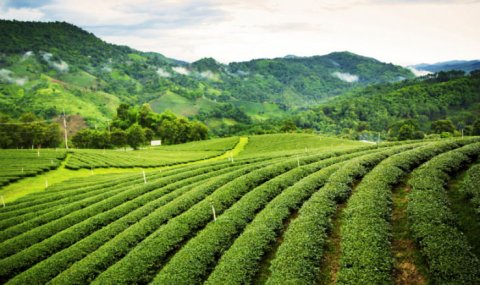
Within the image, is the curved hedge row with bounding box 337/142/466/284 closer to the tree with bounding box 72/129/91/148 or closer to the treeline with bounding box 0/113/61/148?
the tree with bounding box 72/129/91/148

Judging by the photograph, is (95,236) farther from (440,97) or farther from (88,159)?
(440,97)

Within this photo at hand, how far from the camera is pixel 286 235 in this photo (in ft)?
52.3

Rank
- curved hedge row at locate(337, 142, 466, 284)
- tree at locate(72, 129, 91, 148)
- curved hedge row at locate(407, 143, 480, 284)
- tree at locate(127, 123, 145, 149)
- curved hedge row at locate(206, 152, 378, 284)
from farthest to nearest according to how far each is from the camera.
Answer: tree at locate(72, 129, 91, 148)
tree at locate(127, 123, 145, 149)
curved hedge row at locate(206, 152, 378, 284)
curved hedge row at locate(337, 142, 466, 284)
curved hedge row at locate(407, 143, 480, 284)

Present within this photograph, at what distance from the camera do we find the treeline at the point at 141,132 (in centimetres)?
10181

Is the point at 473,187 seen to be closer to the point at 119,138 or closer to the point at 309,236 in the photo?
the point at 309,236

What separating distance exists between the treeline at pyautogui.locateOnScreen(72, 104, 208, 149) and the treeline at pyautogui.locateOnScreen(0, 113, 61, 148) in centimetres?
812

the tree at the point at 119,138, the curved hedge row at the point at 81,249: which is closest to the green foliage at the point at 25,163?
the tree at the point at 119,138

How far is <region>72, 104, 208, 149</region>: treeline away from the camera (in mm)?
101812

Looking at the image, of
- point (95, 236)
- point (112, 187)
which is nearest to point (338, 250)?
point (95, 236)

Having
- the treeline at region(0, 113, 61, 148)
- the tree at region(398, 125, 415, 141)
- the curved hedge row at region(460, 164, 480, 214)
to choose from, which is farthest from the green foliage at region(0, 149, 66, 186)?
the tree at region(398, 125, 415, 141)

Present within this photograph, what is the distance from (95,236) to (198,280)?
1042cm

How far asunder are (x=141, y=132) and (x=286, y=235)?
92.3 metres

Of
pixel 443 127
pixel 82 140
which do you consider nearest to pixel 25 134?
pixel 82 140

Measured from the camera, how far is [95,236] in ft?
71.7
